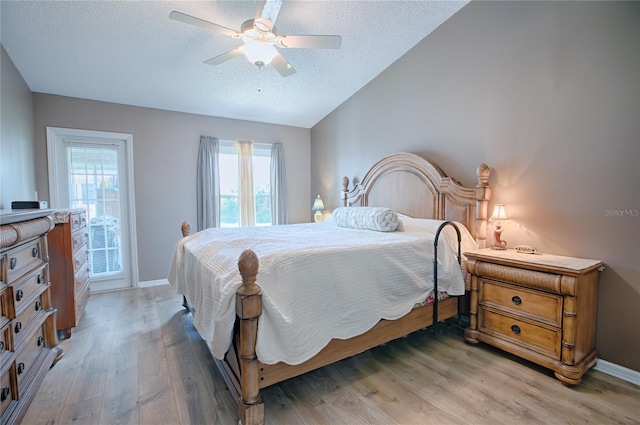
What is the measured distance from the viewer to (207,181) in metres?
4.27

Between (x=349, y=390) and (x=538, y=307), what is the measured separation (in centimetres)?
141

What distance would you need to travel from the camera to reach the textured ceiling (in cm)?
240

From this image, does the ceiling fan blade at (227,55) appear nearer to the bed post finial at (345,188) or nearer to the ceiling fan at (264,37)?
the ceiling fan at (264,37)

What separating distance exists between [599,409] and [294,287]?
73.3 inches

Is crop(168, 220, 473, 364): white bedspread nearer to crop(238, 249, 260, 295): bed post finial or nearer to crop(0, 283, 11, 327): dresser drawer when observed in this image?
crop(238, 249, 260, 295): bed post finial

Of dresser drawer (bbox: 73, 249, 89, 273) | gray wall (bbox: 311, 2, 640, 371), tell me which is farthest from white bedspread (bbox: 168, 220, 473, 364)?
dresser drawer (bbox: 73, 249, 89, 273)

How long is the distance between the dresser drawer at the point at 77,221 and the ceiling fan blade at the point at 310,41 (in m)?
2.37

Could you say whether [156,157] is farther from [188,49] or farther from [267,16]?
[267,16]

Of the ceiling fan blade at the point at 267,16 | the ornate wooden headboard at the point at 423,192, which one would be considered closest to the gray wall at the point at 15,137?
the ceiling fan blade at the point at 267,16

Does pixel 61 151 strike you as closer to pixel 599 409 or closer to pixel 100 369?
pixel 100 369

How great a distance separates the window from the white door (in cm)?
121

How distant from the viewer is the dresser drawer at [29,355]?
62.7 inches

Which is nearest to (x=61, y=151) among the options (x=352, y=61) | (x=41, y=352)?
(x=41, y=352)

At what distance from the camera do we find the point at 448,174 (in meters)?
2.99
